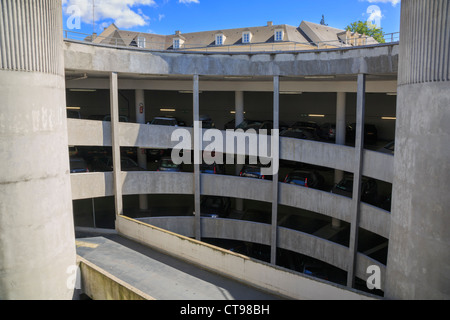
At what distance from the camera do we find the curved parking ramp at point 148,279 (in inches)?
428

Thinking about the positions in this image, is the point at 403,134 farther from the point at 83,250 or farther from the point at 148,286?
the point at 83,250

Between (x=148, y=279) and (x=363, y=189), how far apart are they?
38.7ft

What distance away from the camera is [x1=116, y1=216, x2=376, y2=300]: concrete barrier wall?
9781 millimetres

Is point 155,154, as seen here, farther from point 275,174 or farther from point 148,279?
point 148,279

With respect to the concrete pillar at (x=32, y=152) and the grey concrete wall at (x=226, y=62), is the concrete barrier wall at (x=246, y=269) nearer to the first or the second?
the concrete pillar at (x=32, y=152)

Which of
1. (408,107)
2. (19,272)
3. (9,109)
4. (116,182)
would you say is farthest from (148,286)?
(408,107)

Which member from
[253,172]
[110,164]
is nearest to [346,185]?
[253,172]

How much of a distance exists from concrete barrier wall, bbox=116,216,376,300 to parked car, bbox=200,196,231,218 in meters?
6.07

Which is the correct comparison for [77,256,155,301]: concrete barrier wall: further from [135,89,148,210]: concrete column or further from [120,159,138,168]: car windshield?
[120,159,138,168]: car windshield

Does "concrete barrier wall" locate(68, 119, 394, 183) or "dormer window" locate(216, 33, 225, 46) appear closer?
"concrete barrier wall" locate(68, 119, 394, 183)

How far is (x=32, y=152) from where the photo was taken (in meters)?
10.1

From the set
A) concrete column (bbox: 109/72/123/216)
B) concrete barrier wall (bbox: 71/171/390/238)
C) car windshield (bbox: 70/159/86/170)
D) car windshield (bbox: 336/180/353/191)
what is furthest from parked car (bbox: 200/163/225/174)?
car windshield (bbox: 336/180/353/191)

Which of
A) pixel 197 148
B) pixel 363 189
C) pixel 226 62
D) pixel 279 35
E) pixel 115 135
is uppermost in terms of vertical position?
pixel 279 35

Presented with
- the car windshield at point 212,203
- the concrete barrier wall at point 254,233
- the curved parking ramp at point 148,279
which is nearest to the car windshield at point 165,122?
the car windshield at point 212,203
